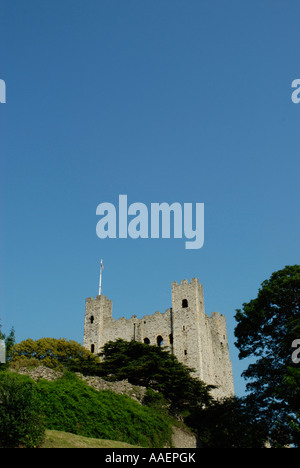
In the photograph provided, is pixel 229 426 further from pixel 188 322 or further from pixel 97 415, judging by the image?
pixel 188 322

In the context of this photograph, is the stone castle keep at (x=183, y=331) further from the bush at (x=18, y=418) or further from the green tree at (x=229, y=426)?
the bush at (x=18, y=418)

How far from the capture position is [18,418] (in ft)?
40.6

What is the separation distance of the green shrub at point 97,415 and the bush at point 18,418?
2.82 metres

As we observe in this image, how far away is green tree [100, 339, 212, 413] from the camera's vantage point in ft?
85.3

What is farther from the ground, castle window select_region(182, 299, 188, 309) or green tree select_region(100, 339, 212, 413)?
castle window select_region(182, 299, 188, 309)

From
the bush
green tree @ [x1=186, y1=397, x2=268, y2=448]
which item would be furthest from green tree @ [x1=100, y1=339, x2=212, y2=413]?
the bush

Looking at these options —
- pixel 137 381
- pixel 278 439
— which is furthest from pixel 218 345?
pixel 278 439

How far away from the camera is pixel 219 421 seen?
23.4 metres

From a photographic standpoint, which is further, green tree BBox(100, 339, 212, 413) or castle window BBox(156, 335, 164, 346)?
castle window BBox(156, 335, 164, 346)

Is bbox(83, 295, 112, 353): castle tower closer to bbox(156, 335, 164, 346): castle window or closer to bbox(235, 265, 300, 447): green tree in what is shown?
bbox(156, 335, 164, 346): castle window

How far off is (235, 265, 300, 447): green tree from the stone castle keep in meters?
16.7

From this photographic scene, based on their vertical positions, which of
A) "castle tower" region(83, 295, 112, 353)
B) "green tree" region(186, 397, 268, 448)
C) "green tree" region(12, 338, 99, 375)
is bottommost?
"green tree" region(186, 397, 268, 448)
